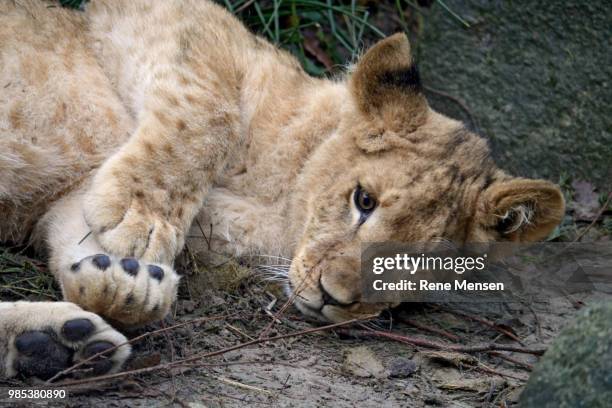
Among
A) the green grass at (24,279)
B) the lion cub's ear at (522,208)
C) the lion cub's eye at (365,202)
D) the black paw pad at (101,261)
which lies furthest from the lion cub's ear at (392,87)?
the green grass at (24,279)

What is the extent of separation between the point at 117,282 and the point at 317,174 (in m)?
1.30

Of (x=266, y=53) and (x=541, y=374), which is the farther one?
(x=266, y=53)

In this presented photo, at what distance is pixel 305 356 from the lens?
3.99 meters

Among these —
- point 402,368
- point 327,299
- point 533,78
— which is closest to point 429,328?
point 402,368

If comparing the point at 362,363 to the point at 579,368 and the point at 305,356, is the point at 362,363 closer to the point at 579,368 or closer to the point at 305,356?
the point at 305,356

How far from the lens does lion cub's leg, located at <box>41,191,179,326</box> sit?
3.61 m

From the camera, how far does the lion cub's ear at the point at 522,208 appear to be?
426 cm

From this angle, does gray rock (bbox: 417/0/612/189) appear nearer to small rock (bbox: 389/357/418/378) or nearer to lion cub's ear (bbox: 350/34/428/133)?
lion cub's ear (bbox: 350/34/428/133)

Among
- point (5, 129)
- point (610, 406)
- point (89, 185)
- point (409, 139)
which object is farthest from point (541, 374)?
point (5, 129)

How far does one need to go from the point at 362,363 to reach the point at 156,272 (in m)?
1.01

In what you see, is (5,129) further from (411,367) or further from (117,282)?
(411,367)

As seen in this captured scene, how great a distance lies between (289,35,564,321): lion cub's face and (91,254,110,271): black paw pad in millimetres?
925

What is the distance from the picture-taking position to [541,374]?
3.10m
